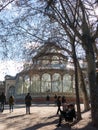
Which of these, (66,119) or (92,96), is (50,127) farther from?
(92,96)

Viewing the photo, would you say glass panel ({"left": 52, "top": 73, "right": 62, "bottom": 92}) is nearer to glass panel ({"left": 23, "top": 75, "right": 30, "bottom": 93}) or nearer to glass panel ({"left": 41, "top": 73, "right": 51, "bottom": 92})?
glass panel ({"left": 41, "top": 73, "right": 51, "bottom": 92})

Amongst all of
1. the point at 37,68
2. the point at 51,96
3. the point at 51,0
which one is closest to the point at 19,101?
the point at 51,96

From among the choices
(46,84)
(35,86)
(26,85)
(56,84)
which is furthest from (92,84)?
(26,85)

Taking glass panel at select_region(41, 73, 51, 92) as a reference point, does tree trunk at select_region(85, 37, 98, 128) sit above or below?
below

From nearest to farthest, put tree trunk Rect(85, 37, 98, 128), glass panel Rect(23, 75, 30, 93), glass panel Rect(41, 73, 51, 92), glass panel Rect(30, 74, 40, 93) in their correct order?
tree trunk Rect(85, 37, 98, 128) < glass panel Rect(30, 74, 40, 93) < glass panel Rect(23, 75, 30, 93) < glass panel Rect(41, 73, 51, 92)

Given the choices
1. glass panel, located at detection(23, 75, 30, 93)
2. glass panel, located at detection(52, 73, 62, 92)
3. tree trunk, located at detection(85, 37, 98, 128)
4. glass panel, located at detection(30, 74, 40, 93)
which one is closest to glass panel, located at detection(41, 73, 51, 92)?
glass panel, located at detection(52, 73, 62, 92)

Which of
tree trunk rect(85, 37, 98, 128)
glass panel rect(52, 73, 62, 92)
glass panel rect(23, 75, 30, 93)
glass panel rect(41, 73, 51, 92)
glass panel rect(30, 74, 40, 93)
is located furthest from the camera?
glass panel rect(41, 73, 51, 92)

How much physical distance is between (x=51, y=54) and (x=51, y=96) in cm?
4214

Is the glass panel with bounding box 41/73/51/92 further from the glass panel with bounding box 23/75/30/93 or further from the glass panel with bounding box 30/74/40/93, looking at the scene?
the glass panel with bounding box 23/75/30/93

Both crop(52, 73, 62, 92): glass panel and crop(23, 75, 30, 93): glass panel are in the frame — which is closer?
crop(52, 73, 62, 92): glass panel

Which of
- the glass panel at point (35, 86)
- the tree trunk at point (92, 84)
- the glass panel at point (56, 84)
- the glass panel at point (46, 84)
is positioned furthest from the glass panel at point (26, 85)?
the tree trunk at point (92, 84)

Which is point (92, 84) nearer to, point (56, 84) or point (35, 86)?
point (35, 86)

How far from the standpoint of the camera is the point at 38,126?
2497cm

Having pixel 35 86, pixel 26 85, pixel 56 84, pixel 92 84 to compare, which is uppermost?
pixel 26 85
